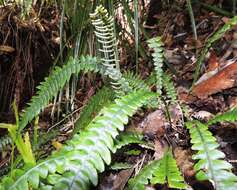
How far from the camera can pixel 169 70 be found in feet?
8.79

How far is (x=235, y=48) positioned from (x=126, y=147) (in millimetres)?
1037

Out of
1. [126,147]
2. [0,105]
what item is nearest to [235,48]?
[126,147]

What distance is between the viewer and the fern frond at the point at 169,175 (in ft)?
4.59

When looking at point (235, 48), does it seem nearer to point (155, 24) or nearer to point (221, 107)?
point (221, 107)

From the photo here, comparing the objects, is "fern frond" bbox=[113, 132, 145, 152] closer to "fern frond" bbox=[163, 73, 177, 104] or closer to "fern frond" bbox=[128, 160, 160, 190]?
"fern frond" bbox=[128, 160, 160, 190]

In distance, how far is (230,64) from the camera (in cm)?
226

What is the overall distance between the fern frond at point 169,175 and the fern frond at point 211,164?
0.25ft

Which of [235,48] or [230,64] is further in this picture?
[235,48]

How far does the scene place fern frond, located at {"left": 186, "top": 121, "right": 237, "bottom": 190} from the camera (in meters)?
1.30

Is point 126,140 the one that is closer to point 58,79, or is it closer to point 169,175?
point 169,175

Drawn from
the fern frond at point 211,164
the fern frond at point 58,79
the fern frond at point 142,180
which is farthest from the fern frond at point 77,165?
the fern frond at point 58,79

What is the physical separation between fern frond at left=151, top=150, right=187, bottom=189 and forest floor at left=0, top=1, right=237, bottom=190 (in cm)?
11

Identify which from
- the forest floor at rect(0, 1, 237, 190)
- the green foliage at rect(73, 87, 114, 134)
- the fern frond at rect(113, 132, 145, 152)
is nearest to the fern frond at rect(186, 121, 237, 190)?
the forest floor at rect(0, 1, 237, 190)

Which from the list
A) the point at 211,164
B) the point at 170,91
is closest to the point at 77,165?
the point at 211,164
